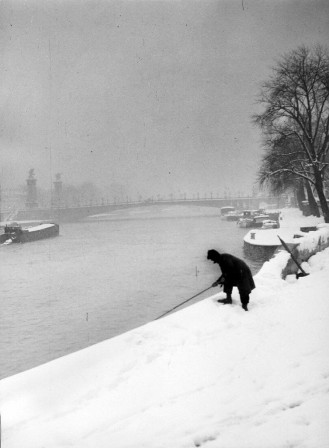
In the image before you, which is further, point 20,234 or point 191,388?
point 20,234

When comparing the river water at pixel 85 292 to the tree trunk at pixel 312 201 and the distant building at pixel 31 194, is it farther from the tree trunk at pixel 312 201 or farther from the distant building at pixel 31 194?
the distant building at pixel 31 194

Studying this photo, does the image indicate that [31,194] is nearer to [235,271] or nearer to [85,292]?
[85,292]

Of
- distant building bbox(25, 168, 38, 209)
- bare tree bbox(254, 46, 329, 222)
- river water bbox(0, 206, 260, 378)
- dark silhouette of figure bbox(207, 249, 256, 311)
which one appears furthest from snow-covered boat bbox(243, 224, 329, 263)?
distant building bbox(25, 168, 38, 209)

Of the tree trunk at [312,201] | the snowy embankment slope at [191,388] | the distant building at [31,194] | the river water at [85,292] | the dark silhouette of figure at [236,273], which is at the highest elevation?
the distant building at [31,194]

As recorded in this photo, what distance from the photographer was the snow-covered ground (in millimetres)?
3156

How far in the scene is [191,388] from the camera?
13.1ft

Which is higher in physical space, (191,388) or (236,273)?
(236,273)

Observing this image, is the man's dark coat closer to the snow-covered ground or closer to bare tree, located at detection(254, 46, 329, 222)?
the snow-covered ground

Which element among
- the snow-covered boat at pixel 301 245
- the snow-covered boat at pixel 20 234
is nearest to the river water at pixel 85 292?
the snow-covered boat at pixel 301 245

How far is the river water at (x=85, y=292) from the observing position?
994 cm

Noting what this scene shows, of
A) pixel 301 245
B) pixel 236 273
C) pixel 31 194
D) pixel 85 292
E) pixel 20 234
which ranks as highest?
pixel 31 194

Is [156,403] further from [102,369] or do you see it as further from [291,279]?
[291,279]

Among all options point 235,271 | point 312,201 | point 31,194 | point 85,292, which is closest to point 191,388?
point 235,271

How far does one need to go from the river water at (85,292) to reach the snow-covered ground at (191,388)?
4.11 metres
